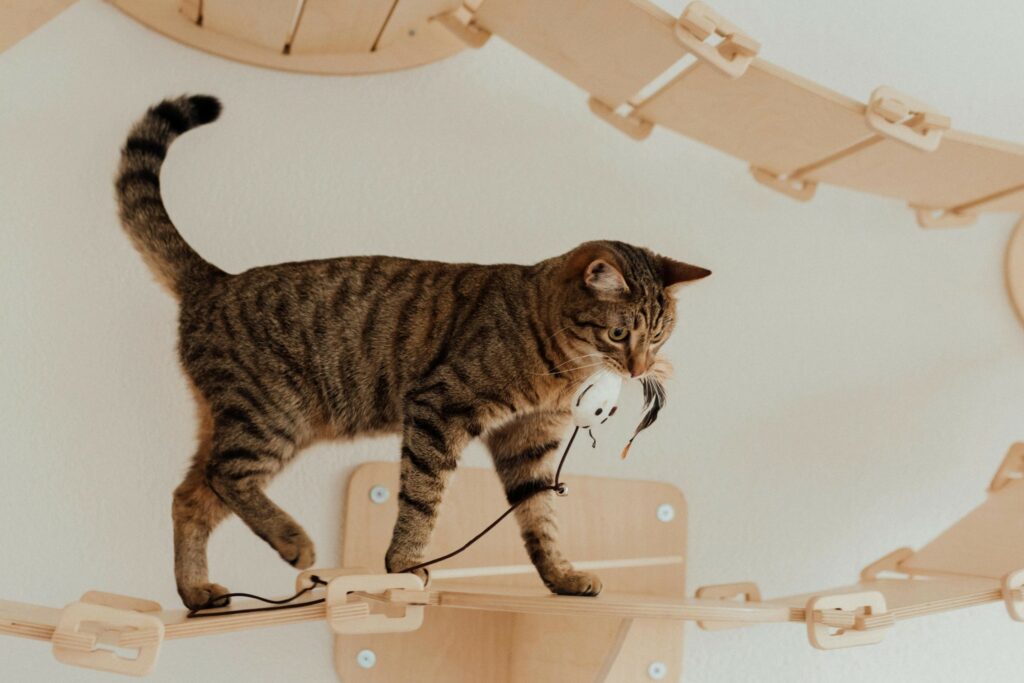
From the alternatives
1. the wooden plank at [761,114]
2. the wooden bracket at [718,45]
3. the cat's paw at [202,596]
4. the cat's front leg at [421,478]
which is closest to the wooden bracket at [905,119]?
the wooden plank at [761,114]

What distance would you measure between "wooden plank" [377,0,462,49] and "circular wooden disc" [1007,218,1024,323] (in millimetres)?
946

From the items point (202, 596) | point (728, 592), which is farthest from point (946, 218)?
point (202, 596)

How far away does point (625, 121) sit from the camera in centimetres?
127

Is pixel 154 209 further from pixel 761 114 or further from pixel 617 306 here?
pixel 761 114

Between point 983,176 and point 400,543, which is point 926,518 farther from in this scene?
point 400,543

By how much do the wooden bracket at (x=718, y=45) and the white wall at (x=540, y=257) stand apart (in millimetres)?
436

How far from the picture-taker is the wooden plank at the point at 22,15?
0.96 meters

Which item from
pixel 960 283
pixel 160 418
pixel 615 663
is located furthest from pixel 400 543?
pixel 960 283

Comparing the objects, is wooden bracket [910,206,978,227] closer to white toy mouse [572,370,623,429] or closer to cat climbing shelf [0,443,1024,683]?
cat climbing shelf [0,443,1024,683]

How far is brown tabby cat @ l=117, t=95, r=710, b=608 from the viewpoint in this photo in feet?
3.15

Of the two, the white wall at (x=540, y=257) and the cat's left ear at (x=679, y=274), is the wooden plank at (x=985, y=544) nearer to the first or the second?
the white wall at (x=540, y=257)

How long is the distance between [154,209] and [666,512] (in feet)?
2.50

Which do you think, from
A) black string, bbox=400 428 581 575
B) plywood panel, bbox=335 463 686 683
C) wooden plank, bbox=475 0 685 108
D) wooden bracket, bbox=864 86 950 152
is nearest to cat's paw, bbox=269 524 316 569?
black string, bbox=400 428 581 575

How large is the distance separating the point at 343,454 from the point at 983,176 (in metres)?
0.86
